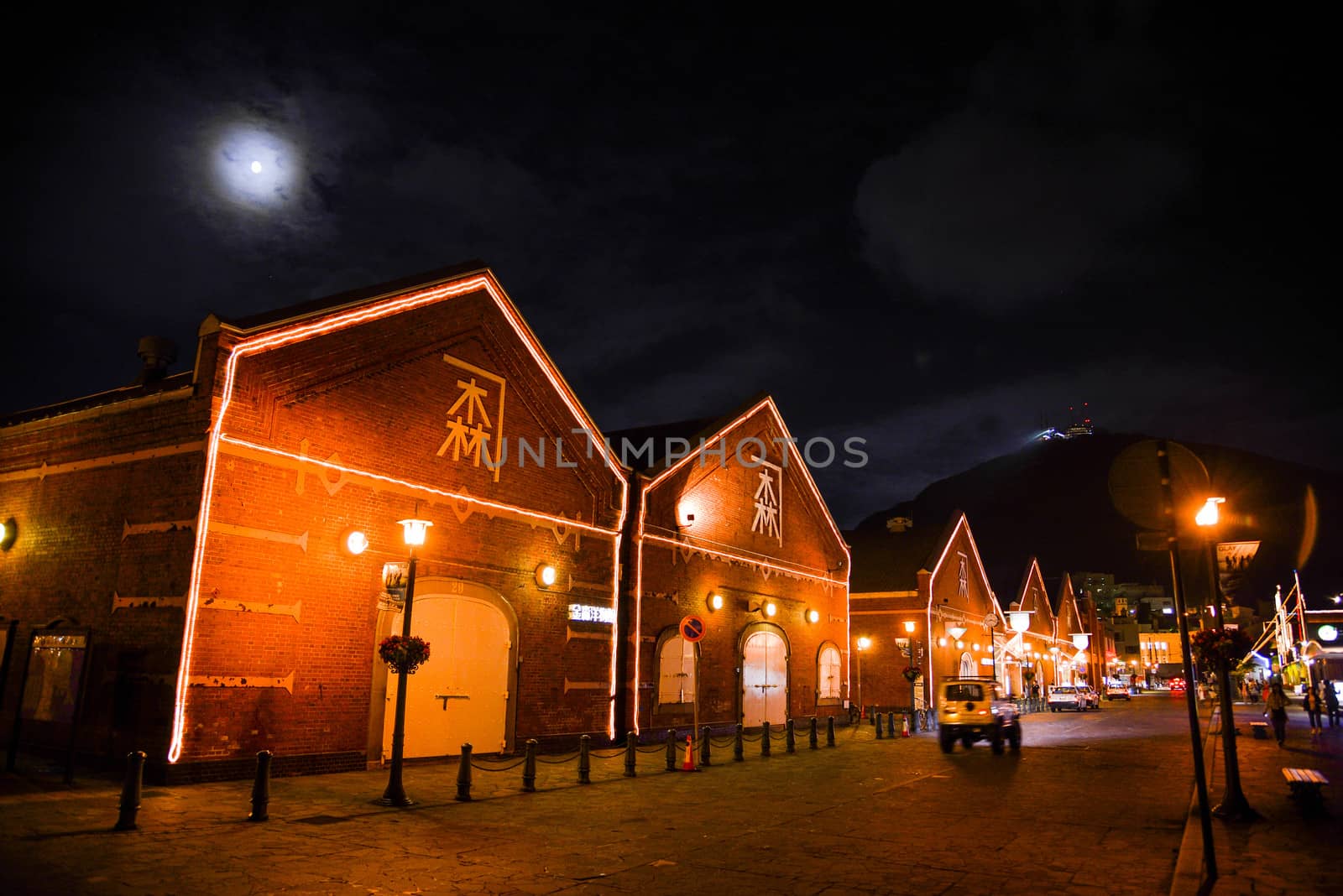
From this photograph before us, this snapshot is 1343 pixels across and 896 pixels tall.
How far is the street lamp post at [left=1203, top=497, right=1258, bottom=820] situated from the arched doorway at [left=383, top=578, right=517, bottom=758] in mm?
13479

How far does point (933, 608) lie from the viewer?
146 ft

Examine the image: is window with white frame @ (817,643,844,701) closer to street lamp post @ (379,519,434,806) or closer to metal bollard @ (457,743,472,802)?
metal bollard @ (457,743,472,802)

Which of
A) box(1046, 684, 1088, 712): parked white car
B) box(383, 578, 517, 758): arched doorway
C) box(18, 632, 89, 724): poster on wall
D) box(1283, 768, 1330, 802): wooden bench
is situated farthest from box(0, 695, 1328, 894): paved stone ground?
box(1046, 684, 1088, 712): parked white car

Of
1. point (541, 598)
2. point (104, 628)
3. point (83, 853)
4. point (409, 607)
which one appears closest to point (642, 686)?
point (541, 598)

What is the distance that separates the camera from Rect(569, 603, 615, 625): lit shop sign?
21.4 m

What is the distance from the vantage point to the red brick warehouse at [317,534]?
1397 centimetres

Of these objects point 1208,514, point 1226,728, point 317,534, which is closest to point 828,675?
point 1208,514

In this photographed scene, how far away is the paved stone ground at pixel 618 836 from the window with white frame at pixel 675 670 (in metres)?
7.23

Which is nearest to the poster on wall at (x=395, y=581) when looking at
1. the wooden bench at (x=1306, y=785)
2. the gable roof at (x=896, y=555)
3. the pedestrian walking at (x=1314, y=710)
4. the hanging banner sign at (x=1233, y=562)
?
the wooden bench at (x=1306, y=785)

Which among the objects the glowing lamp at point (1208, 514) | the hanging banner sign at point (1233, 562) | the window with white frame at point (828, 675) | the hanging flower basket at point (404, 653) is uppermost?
the glowing lamp at point (1208, 514)

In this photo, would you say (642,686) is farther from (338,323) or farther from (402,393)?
(338,323)

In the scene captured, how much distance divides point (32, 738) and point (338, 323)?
9126 millimetres

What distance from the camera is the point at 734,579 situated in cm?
2850

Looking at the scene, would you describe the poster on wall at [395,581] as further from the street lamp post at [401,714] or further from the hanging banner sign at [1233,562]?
the hanging banner sign at [1233,562]
